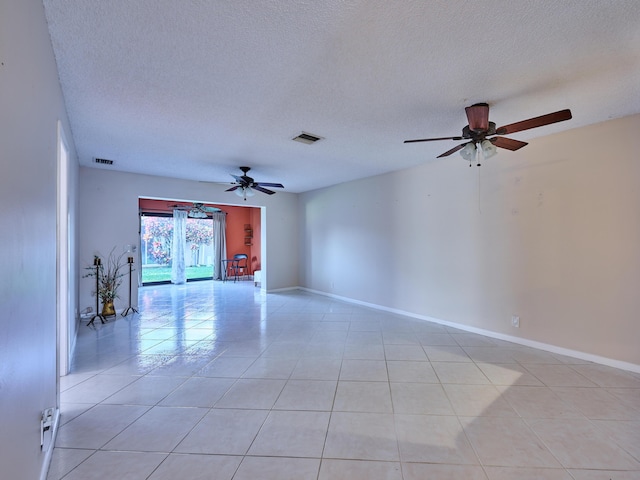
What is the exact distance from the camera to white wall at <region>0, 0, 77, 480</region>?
1.03m

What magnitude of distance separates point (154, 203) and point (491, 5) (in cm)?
918

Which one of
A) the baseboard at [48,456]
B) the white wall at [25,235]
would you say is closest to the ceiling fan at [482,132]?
the white wall at [25,235]

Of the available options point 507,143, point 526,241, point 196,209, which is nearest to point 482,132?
point 507,143

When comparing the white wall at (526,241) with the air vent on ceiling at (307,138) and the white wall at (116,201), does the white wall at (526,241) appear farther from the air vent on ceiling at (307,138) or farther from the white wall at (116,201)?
the white wall at (116,201)

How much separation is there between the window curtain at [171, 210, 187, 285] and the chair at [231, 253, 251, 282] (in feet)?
5.16

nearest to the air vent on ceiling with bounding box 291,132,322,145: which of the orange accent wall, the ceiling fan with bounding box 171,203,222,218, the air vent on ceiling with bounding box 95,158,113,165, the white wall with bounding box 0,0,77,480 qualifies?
the white wall with bounding box 0,0,77,480

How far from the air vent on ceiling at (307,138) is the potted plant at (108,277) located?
155 inches

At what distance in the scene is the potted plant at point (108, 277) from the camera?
16.0 ft

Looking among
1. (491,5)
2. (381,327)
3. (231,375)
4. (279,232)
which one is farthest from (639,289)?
(279,232)

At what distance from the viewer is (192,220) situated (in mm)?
9625

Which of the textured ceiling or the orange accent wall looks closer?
the textured ceiling

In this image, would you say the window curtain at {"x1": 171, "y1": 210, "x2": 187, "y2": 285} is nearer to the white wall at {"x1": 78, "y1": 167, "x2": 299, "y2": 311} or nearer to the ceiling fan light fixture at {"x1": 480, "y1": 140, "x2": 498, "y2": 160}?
the white wall at {"x1": 78, "y1": 167, "x2": 299, "y2": 311}

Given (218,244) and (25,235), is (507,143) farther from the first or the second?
(218,244)

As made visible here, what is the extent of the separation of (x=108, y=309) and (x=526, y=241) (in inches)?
250
